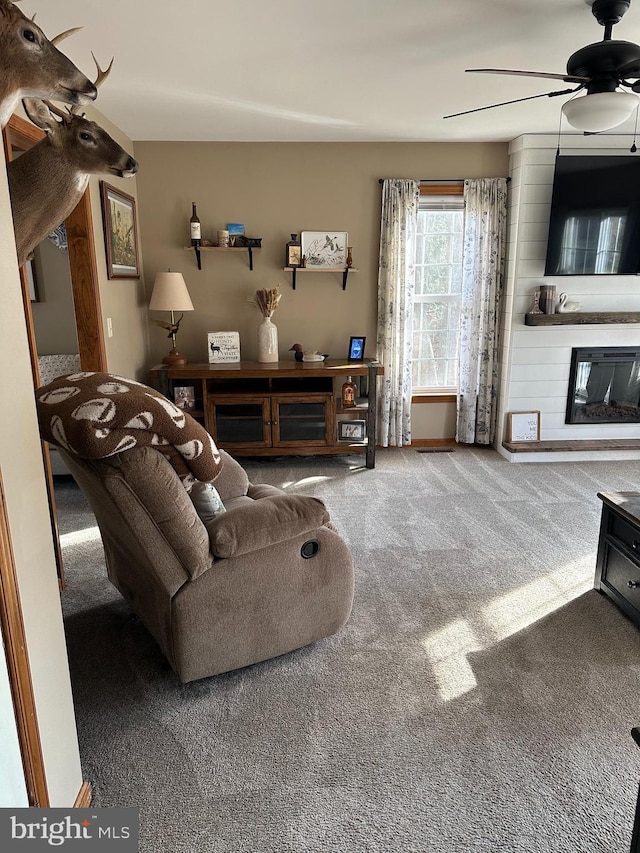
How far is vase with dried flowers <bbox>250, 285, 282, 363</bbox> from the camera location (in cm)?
475

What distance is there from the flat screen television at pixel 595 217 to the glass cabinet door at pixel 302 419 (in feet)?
7.09

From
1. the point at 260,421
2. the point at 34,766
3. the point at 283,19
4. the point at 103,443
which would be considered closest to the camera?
the point at 34,766

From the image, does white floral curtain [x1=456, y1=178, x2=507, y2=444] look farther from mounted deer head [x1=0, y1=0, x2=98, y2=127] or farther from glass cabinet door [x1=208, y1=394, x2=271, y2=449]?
mounted deer head [x1=0, y1=0, x2=98, y2=127]

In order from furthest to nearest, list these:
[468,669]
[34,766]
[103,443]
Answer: [468,669]
[103,443]
[34,766]

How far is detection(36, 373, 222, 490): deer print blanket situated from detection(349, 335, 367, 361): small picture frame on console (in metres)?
3.20

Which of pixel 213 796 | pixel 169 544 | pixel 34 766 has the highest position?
pixel 169 544

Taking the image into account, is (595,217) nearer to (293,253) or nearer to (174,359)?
(293,253)

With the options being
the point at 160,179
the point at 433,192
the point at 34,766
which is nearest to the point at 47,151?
the point at 34,766

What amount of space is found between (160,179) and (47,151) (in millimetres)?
3312

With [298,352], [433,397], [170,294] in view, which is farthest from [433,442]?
[170,294]

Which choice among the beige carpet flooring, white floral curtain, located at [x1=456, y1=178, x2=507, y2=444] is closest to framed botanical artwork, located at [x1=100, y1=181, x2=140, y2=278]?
the beige carpet flooring

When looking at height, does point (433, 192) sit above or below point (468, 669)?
above

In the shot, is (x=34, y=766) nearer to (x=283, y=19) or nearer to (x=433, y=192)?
(x=283, y=19)

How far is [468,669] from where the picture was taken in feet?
7.33
